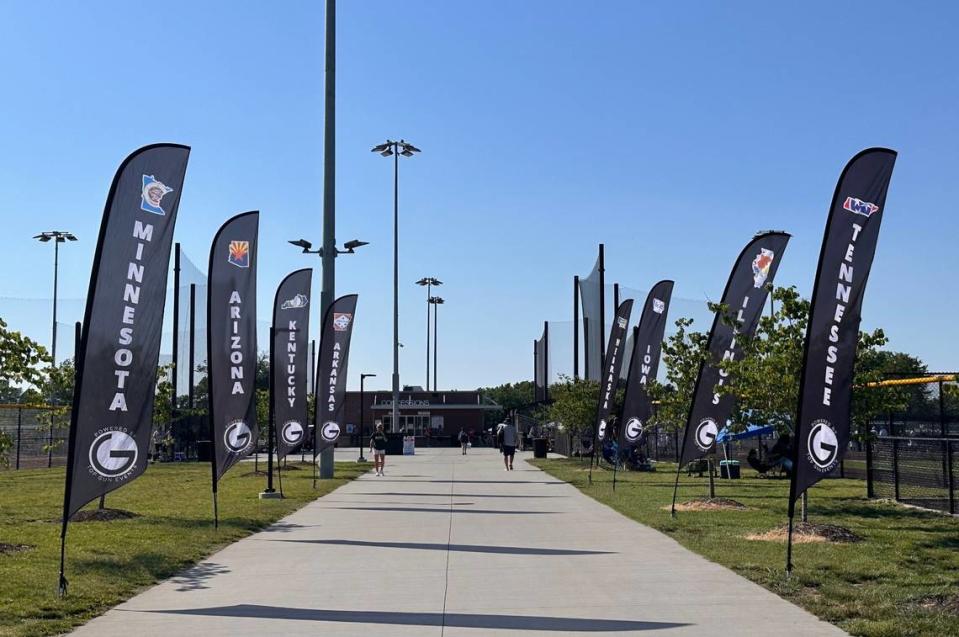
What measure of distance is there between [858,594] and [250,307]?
1047 centimetres

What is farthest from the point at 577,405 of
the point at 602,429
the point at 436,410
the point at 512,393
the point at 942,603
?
the point at 512,393

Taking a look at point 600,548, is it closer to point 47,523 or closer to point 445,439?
point 47,523

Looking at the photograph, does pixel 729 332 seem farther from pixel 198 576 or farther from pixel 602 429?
pixel 198 576

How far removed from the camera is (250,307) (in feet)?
53.3

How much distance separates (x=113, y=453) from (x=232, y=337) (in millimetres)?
6003

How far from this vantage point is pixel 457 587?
9.28 metres

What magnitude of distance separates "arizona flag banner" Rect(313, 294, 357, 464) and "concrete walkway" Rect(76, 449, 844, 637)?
8802 mm

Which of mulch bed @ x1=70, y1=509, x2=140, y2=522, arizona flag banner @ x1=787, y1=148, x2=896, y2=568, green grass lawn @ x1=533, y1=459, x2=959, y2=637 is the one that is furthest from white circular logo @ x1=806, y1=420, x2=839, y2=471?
mulch bed @ x1=70, y1=509, x2=140, y2=522

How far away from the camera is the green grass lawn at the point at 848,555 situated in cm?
784

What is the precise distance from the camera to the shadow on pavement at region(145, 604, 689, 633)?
24.5 ft

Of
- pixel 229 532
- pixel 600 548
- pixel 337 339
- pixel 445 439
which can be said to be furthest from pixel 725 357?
pixel 445 439

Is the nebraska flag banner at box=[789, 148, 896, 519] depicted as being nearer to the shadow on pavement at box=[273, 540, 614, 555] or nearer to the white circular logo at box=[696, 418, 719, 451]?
the shadow on pavement at box=[273, 540, 614, 555]

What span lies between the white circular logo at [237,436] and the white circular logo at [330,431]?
882 cm

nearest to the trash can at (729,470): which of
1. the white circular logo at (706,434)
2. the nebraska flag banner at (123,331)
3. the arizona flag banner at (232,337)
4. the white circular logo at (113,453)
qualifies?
the white circular logo at (706,434)
